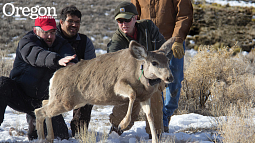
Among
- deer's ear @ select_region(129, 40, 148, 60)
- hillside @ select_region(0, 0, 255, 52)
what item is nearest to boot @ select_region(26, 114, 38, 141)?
deer's ear @ select_region(129, 40, 148, 60)

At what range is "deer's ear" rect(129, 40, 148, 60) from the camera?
2.99m

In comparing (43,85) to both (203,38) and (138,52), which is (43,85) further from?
(203,38)

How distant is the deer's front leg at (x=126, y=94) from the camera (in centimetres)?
308

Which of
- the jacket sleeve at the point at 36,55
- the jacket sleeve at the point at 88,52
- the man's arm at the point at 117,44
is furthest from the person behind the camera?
the jacket sleeve at the point at 88,52

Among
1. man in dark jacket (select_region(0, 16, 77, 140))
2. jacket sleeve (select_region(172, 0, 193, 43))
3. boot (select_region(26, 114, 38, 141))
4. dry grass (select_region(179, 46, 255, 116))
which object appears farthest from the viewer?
dry grass (select_region(179, 46, 255, 116))

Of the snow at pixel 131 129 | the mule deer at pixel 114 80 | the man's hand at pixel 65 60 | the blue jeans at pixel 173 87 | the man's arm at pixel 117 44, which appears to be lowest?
the snow at pixel 131 129

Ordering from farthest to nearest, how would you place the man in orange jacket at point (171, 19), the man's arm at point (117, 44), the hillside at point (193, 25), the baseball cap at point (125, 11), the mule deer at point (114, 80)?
the hillside at point (193, 25), the man in orange jacket at point (171, 19), the man's arm at point (117, 44), the baseball cap at point (125, 11), the mule deer at point (114, 80)

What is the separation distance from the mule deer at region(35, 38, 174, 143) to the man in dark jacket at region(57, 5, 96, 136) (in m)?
1.24

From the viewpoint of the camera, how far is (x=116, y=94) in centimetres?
328

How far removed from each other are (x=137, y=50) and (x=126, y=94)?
59 centimetres

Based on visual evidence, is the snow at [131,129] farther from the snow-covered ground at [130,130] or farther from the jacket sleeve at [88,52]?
the jacket sleeve at [88,52]

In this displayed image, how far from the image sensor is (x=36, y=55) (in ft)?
12.7

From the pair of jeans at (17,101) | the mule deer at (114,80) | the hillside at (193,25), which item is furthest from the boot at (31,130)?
the hillside at (193,25)

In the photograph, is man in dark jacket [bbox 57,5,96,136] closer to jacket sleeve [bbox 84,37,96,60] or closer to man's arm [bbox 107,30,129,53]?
jacket sleeve [bbox 84,37,96,60]
